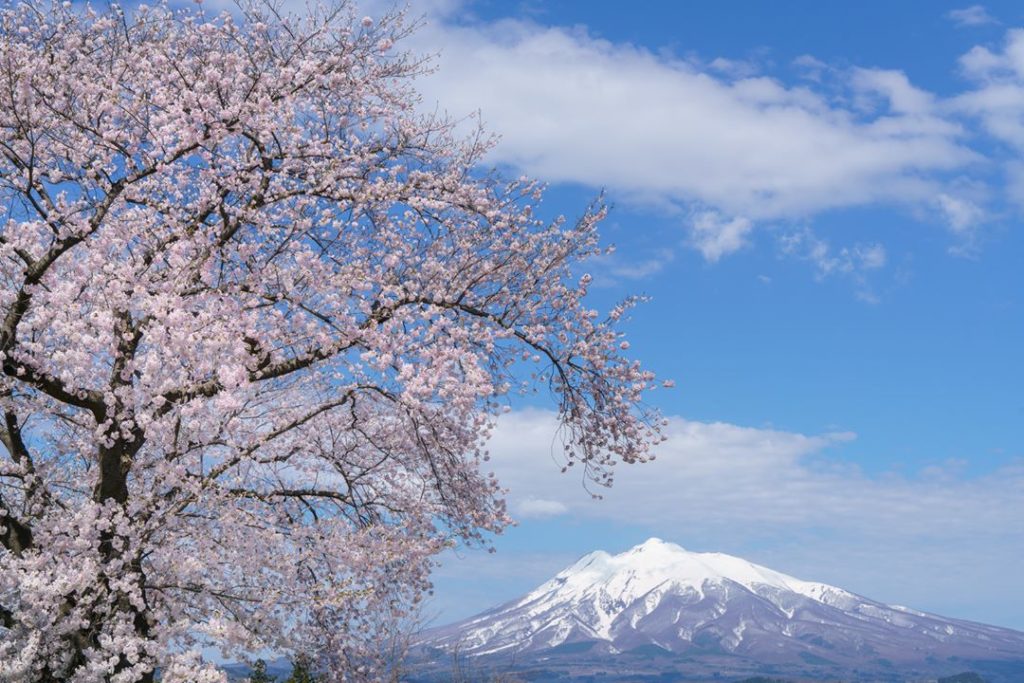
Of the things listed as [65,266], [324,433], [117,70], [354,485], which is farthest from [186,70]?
[354,485]

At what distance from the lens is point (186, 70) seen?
46.2 feet

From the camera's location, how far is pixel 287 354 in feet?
44.6

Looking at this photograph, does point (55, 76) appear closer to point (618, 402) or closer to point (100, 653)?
point (100, 653)

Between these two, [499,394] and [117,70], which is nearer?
[117,70]

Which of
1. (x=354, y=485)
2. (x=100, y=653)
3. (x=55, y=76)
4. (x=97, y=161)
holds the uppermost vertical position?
(x=55, y=76)

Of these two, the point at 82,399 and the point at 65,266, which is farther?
the point at 65,266

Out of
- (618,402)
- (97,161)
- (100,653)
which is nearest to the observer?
(100,653)

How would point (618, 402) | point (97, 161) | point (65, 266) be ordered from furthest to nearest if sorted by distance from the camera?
point (618, 402) → point (65, 266) → point (97, 161)

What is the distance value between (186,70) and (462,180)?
14.5ft

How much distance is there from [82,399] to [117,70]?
184 inches

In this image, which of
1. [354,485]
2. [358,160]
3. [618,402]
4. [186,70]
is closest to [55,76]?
[186,70]

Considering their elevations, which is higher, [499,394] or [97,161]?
[97,161]

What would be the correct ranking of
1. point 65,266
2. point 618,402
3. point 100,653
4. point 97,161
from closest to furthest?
point 100,653
point 97,161
point 65,266
point 618,402

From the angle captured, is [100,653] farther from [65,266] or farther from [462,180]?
[462,180]
